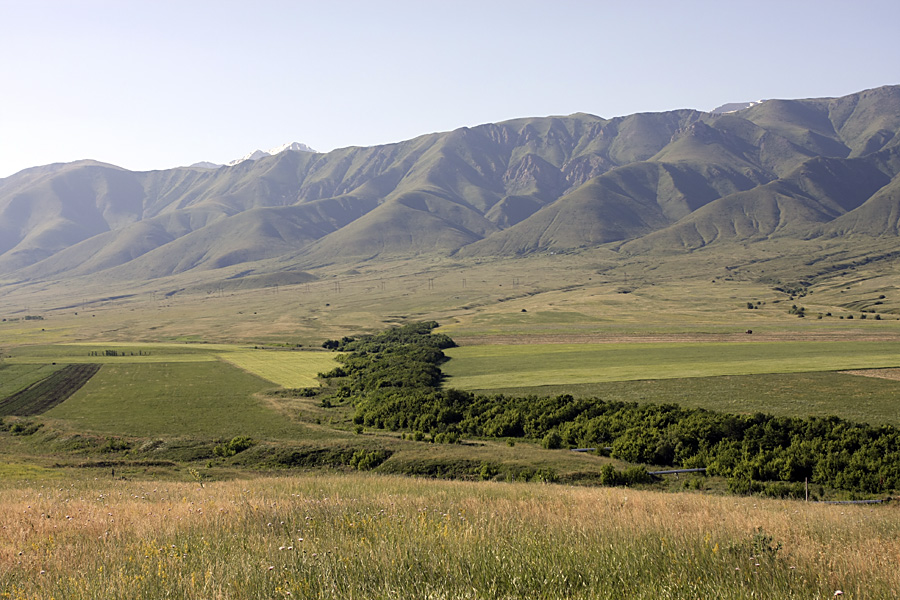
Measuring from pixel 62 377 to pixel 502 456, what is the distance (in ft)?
255

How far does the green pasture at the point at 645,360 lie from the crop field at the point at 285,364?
18.7m

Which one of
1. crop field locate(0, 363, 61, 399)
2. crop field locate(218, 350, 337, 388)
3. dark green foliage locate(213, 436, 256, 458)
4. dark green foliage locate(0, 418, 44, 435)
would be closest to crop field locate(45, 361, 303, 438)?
dark green foliage locate(0, 418, 44, 435)

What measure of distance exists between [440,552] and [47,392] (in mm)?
81926

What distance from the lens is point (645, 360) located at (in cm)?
8419

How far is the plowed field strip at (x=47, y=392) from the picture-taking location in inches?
2516

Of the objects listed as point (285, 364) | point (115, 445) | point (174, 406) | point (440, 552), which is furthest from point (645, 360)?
point (440, 552)

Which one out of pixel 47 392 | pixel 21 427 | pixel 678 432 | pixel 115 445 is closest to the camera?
pixel 678 432

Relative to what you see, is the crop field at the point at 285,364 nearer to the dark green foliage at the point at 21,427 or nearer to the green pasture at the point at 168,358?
the green pasture at the point at 168,358

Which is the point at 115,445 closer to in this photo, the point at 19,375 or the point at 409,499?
the point at 409,499

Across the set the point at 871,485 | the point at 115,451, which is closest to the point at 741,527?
the point at 871,485

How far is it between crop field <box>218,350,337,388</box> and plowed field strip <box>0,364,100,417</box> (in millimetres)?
20821

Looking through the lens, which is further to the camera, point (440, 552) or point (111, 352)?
point (111, 352)

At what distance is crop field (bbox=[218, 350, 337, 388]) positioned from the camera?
81.6m

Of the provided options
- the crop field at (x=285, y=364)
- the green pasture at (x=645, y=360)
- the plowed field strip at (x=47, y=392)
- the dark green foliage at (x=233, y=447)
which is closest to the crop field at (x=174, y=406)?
the plowed field strip at (x=47, y=392)
